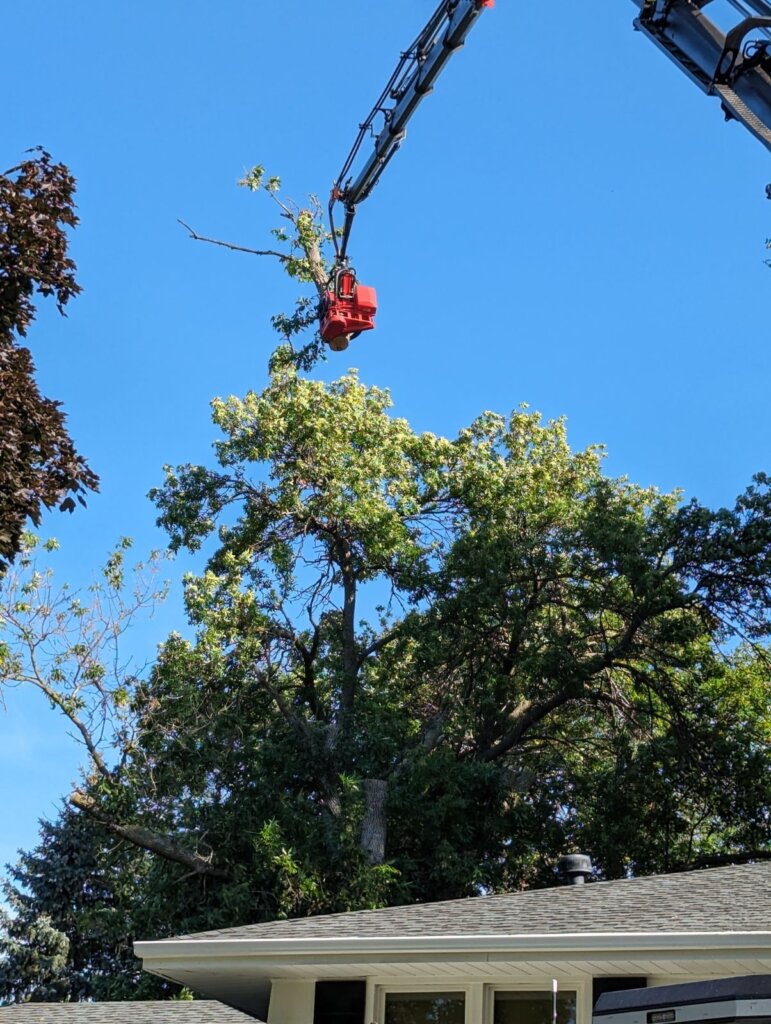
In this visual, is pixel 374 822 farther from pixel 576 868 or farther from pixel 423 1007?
pixel 423 1007

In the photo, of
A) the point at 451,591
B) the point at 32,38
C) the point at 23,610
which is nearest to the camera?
the point at 32,38

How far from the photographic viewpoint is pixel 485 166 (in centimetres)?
2133

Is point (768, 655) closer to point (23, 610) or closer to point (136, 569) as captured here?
point (136, 569)

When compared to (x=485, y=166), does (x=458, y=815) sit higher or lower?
lower

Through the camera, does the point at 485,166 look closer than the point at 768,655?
Yes

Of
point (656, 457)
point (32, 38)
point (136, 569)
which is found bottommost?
point (136, 569)

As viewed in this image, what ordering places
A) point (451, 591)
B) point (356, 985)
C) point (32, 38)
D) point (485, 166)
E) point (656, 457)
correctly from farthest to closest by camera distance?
point (656, 457)
point (451, 591)
point (485, 166)
point (32, 38)
point (356, 985)

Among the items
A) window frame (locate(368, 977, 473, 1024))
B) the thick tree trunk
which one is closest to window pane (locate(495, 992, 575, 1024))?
window frame (locate(368, 977, 473, 1024))

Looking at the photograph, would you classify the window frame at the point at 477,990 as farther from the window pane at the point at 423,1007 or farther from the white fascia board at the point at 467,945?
the white fascia board at the point at 467,945

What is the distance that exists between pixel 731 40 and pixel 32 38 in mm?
A: 12972

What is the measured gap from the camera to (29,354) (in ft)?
42.3

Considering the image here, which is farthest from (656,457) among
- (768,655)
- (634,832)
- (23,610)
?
(23,610)

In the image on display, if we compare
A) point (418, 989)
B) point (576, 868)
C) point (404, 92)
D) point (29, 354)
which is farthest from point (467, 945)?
point (404, 92)

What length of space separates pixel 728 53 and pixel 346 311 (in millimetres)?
7574
